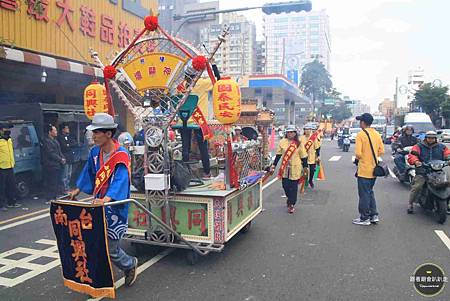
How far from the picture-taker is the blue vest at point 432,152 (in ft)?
21.5

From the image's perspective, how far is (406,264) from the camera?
4469 millimetres

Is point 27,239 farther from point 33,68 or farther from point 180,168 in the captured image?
point 33,68

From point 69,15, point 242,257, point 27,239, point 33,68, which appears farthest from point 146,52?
point 69,15

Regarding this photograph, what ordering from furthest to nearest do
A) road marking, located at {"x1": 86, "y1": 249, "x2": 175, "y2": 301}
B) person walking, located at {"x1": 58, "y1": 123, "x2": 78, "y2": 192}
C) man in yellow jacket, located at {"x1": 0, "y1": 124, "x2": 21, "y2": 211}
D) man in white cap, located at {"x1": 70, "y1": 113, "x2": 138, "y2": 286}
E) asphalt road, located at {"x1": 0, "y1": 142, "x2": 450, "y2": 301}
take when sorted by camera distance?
person walking, located at {"x1": 58, "y1": 123, "x2": 78, "y2": 192}
man in yellow jacket, located at {"x1": 0, "y1": 124, "x2": 21, "y2": 211}
road marking, located at {"x1": 86, "y1": 249, "x2": 175, "y2": 301}
asphalt road, located at {"x1": 0, "y1": 142, "x2": 450, "y2": 301}
man in white cap, located at {"x1": 70, "y1": 113, "x2": 138, "y2": 286}

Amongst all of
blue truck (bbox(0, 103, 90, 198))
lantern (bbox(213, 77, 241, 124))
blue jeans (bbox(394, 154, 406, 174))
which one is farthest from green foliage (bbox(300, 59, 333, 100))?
lantern (bbox(213, 77, 241, 124))

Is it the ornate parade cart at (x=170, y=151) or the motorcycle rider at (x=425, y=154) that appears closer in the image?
the ornate parade cart at (x=170, y=151)

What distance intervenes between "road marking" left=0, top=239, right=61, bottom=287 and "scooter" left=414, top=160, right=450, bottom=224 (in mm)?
5544

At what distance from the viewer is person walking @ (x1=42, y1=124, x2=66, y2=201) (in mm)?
8367

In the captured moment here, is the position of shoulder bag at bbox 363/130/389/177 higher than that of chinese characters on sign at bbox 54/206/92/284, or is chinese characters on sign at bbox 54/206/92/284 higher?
shoulder bag at bbox 363/130/389/177

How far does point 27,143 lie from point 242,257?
6.31m

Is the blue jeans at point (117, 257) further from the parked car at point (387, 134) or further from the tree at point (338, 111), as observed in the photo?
the tree at point (338, 111)

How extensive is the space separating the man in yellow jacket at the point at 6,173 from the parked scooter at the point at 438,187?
753 cm

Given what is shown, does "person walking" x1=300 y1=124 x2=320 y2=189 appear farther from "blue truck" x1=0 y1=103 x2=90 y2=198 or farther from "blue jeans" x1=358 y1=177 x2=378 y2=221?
"blue truck" x1=0 y1=103 x2=90 y2=198

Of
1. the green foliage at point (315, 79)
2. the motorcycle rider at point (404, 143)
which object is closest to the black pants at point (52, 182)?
the motorcycle rider at point (404, 143)
